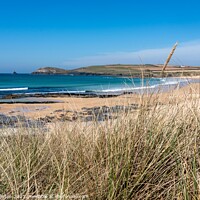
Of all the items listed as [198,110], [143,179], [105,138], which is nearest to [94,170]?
[143,179]

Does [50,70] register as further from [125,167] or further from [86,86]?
[125,167]

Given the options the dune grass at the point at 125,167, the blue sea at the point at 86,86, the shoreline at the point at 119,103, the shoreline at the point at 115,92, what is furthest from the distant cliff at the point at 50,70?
the dune grass at the point at 125,167

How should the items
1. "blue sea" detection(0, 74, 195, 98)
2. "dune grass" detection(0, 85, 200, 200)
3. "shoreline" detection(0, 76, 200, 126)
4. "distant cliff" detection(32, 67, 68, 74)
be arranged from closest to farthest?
"dune grass" detection(0, 85, 200, 200) → "shoreline" detection(0, 76, 200, 126) → "blue sea" detection(0, 74, 195, 98) → "distant cliff" detection(32, 67, 68, 74)

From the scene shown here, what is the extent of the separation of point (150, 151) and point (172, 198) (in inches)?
17.5

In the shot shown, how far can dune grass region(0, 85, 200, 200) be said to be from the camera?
1.77 meters

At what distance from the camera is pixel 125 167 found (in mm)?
1853

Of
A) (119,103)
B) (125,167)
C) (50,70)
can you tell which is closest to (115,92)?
(119,103)

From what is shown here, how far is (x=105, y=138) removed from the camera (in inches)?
92.0

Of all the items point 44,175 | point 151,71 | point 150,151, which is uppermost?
point 151,71

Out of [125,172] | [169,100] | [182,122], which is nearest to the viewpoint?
[125,172]

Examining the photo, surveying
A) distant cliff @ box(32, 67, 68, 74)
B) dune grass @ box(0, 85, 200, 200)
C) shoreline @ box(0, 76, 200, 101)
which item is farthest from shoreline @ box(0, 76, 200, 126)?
distant cliff @ box(32, 67, 68, 74)

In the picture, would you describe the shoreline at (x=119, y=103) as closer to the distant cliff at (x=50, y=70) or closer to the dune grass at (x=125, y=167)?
the dune grass at (x=125, y=167)

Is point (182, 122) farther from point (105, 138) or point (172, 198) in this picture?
point (172, 198)

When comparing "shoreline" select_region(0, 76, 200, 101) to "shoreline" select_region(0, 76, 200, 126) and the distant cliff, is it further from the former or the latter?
the distant cliff
